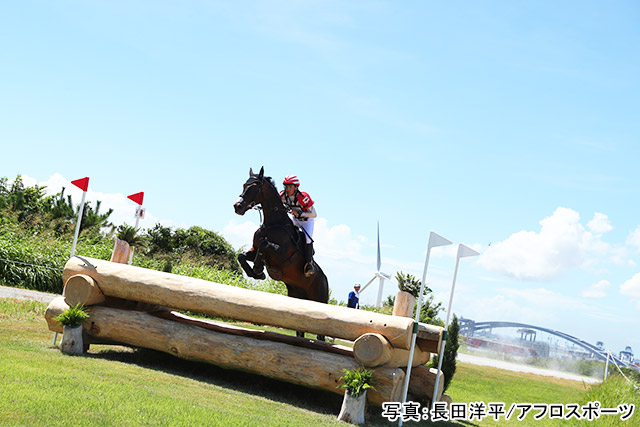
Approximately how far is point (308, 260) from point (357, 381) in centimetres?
233

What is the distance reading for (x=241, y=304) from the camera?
Result: 20.9ft

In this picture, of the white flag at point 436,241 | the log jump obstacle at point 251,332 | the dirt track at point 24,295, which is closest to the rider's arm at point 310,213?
the log jump obstacle at point 251,332

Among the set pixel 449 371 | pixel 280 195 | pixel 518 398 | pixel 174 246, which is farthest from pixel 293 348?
pixel 174 246

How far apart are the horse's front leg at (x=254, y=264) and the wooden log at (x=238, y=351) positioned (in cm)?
110

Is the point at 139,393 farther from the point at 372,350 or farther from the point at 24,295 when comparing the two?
the point at 24,295

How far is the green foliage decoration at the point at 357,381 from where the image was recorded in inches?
223

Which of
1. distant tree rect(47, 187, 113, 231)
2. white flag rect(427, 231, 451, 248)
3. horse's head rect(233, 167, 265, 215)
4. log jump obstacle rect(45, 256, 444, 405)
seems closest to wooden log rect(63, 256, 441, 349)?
log jump obstacle rect(45, 256, 444, 405)

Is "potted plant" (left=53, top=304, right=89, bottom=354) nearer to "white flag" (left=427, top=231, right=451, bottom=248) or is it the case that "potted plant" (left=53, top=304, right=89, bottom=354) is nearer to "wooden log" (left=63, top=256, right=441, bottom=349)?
"wooden log" (left=63, top=256, right=441, bottom=349)

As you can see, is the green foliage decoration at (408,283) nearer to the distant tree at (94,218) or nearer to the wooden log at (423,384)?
the wooden log at (423,384)

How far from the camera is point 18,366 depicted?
5.28 metres

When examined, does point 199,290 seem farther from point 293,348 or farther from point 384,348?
point 384,348

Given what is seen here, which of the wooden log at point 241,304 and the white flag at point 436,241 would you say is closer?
the wooden log at point 241,304

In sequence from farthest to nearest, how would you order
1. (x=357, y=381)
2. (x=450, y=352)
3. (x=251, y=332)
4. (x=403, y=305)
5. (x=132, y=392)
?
(x=450, y=352), (x=251, y=332), (x=403, y=305), (x=357, y=381), (x=132, y=392)

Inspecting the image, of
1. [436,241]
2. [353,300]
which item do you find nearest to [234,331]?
[436,241]
